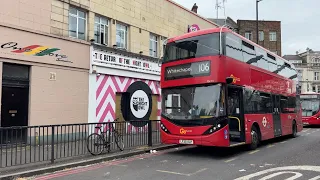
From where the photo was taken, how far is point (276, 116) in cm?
1437

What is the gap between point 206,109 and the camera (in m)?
10.3

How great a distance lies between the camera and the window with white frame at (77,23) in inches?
568

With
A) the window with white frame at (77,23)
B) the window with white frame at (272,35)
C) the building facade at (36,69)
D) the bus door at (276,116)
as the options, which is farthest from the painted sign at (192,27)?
the window with white frame at (272,35)

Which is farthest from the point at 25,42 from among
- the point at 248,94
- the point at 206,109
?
the point at 248,94

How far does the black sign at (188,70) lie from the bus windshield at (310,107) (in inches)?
707

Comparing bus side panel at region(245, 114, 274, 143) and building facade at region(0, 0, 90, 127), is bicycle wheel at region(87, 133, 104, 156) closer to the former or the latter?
building facade at region(0, 0, 90, 127)

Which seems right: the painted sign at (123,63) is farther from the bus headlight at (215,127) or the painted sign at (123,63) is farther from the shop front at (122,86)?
the bus headlight at (215,127)

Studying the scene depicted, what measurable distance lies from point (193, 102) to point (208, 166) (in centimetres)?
240

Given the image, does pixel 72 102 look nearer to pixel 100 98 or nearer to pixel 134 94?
pixel 100 98

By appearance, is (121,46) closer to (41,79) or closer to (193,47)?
(41,79)

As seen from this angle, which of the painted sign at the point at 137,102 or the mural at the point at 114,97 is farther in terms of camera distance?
the painted sign at the point at 137,102

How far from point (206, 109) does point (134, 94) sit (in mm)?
7917

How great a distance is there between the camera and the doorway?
11.7m

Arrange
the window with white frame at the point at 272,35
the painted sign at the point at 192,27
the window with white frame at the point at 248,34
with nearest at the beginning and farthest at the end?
the painted sign at the point at 192,27, the window with white frame at the point at 248,34, the window with white frame at the point at 272,35
